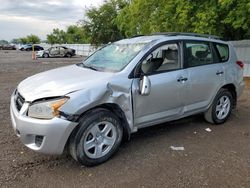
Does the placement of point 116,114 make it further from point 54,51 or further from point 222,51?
point 54,51

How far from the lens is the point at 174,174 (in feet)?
12.8

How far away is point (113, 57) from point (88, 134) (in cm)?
152

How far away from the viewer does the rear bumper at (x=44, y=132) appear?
3.67 meters


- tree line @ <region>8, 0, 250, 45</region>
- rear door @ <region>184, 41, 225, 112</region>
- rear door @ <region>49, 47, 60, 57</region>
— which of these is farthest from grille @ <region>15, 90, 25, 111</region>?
rear door @ <region>49, 47, 60, 57</region>

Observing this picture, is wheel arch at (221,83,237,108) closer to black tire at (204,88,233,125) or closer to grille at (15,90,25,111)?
black tire at (204,88,233,125)

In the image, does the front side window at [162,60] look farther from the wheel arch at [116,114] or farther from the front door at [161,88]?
the wheel arch at [116,114]

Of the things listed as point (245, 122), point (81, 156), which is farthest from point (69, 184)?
point (245, 122)

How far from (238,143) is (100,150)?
7.77 feet

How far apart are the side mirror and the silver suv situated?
0.01 meters

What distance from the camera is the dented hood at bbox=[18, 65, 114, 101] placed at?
3863mm

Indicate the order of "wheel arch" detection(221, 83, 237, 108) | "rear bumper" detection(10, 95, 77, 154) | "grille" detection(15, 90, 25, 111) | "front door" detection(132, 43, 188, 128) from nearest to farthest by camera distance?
"rear bumper" detection(10, 95, 77, 154)
"grille" detection(15, 90, 25, 111)
"front door" detection(132, 43, 188, 128)
"wheel arch" detection(221, 83, 237, 108)

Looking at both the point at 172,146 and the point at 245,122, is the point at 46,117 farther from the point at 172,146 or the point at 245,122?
the point at 245,122

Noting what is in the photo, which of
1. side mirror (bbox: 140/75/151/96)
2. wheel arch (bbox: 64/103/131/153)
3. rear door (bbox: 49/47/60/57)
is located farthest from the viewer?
rear door (bbox: 49/47/60/57)

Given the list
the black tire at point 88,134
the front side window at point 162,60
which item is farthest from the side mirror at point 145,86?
the black tire at point 88,134
